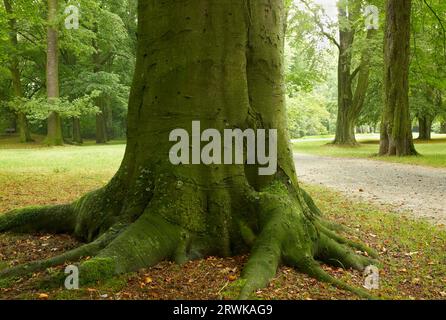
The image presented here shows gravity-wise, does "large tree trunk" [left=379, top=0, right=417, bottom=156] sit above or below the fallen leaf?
above

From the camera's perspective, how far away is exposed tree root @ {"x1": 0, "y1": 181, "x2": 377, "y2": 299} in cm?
373

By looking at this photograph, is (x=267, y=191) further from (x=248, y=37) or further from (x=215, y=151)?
(x=248, y=37)

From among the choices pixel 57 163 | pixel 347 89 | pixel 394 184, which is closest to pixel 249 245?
pixel 394 184

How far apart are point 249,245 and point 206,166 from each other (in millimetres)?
949

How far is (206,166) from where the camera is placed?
4.42 metres

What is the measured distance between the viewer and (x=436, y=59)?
64.0 feet

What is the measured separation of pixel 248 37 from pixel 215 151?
1370mm

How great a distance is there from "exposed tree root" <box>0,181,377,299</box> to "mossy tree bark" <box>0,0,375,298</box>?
0.04ft

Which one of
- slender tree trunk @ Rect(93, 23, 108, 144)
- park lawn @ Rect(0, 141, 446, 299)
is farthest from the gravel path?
slender tree trunk @ Rect(93, 23, 108, 144)

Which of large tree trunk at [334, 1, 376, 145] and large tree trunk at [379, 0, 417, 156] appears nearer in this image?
large tree trunk at [379, 0, 417, 156]

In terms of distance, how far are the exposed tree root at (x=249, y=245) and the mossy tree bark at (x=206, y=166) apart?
0.04ft

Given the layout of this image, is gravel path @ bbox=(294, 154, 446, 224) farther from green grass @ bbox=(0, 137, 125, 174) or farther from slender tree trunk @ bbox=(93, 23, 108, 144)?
slender tree trunk @ bbox=(93, 23, 108, 144)

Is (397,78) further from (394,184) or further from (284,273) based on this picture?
(284,273)
